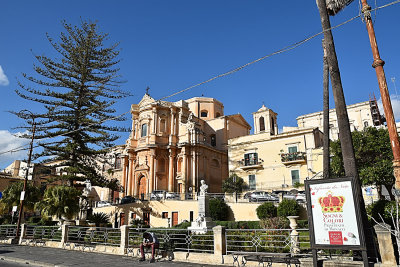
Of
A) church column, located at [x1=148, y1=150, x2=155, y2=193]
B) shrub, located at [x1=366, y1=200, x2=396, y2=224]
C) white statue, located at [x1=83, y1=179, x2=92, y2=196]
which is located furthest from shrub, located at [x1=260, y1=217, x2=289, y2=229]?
church column, located at [x1=148, y1=150, x2=155, y2=193]

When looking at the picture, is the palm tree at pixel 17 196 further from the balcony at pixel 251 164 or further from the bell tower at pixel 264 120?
the bell tower at pixel 264 120

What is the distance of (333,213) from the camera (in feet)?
23.0

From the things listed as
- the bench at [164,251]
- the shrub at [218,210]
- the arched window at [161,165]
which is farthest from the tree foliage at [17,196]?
the bench at [164,251]

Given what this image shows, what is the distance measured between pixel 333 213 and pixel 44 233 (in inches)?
687

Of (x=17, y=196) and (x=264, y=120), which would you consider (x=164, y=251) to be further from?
(x=264, y=120)

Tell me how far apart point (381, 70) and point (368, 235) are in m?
4.91

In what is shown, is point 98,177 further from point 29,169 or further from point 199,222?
point 199,222

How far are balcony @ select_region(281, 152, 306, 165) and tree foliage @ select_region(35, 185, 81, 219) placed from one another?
20128 millimetres

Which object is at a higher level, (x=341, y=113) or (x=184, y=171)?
(x=184, y=171)

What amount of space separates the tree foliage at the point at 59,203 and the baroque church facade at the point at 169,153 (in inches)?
539

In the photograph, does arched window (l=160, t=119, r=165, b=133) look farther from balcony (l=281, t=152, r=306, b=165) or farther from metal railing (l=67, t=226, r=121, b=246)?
metal railing (l=67, t=226, r=121, b=246)

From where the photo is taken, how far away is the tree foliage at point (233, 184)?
31.2 m

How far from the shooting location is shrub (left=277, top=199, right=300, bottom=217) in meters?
20.7

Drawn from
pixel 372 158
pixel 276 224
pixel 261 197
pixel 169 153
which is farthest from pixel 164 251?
pixel 169 153
